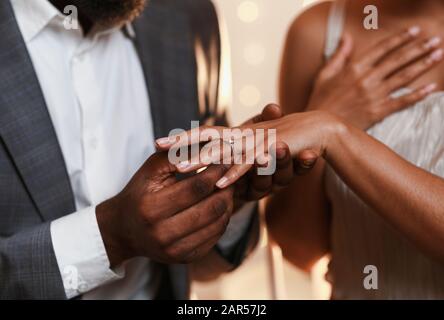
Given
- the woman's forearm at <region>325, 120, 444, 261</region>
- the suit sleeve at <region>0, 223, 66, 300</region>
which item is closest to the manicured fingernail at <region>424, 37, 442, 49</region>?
the woman's forearm at <region>325, 120, 444, 261</region>

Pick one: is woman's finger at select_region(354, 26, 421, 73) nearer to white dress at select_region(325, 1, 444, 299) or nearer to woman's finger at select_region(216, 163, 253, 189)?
white dress at select_region(325, 1, 444, 299)

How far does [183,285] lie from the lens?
1312 millimetres

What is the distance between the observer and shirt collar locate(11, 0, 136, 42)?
3.77 feet

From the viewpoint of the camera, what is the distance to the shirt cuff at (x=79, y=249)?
1.05 meters

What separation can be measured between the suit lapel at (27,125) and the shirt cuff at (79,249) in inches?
3.3

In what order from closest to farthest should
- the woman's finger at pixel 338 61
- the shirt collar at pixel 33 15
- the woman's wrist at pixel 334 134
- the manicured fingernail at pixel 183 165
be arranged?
the manicured fingernail at pixel 183 165
the woman's wrist at pixel 334 134
the shirt collar at pixel 33 15
the woman's finger at pixel 338 61

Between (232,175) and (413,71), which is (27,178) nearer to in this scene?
(232,175)

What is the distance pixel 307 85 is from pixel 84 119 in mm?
484

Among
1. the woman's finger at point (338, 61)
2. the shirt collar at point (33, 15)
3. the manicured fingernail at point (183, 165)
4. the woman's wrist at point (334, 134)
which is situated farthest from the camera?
the woman's finger at point (338, 61)

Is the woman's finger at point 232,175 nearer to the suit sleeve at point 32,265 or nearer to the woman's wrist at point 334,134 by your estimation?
the woman's wrist at point 334,134

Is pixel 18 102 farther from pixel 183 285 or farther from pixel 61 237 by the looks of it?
pixel 183 285

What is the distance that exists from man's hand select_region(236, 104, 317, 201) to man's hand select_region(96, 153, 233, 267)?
0.26ft

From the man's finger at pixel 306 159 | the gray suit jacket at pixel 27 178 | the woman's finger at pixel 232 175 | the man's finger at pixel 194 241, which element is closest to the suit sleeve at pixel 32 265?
the gray suit jacket at pixel 27 178
